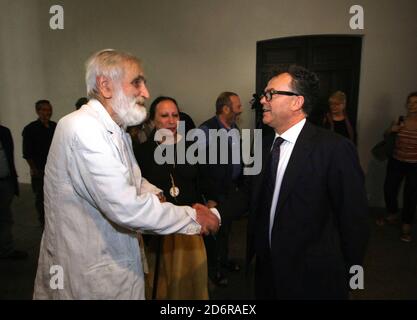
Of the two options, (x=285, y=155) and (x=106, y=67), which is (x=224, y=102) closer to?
(x=285, y=155)

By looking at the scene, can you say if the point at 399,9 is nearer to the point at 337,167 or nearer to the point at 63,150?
the point at 337,167

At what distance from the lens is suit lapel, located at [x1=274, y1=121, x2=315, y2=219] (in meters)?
1.68

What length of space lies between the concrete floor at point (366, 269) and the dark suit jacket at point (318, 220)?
39.1 inches

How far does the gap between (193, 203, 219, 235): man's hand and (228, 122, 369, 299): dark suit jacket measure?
14.2 inches

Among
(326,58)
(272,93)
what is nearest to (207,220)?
(272,93)

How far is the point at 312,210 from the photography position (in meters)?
1.68

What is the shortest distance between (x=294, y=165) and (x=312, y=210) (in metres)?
0.24

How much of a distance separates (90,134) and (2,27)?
6963 mm

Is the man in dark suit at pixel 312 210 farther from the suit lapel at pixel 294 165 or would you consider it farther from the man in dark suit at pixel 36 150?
the man in dark suit at pixel 36 150

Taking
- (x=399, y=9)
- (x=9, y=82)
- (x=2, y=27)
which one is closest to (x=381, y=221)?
(x=399, y=9)

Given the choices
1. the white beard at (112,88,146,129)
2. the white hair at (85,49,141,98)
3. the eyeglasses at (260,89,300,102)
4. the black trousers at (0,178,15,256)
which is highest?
the white hair at (85,49,141,98)

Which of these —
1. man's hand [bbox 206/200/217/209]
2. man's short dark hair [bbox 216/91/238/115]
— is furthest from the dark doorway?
man's hand [bbox 206/200/217/209]

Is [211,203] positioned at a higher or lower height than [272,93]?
lower

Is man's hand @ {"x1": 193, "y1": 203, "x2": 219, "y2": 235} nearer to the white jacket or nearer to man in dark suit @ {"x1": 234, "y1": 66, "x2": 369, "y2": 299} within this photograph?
the white jacket
